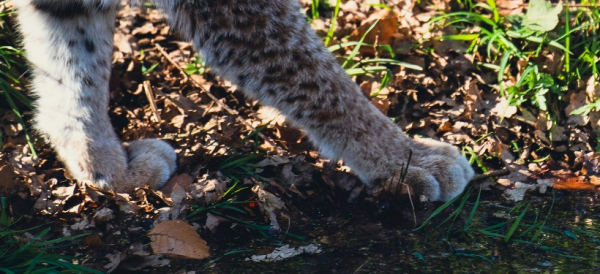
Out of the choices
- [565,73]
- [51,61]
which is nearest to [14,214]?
[51,61]

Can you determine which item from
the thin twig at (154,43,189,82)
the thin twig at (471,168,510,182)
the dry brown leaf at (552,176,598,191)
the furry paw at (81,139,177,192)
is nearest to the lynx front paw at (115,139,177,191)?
the furry paw at (81,139,177,192)

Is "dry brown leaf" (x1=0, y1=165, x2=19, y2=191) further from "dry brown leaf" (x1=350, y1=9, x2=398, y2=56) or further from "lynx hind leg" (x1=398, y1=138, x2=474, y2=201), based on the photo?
"dry brown leaf" (x1=350, y1=9, x2=398, y2=56)

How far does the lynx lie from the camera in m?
3.12

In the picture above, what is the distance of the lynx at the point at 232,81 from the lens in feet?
10.2

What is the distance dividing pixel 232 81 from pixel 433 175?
92 cm

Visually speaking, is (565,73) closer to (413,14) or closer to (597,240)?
(413,14)

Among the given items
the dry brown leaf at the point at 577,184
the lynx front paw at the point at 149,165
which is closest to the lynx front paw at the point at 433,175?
the dry brown leaf at the point at 577,184

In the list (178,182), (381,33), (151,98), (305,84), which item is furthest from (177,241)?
(381,33)

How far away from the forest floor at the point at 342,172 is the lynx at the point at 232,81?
0.40 feet

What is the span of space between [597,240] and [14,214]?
7.24 ft

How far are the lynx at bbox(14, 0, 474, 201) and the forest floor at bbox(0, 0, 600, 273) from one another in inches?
4.8

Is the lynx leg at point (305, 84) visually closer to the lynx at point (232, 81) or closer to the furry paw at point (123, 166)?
the lynx at point (232, 81)

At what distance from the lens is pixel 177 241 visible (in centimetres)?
286

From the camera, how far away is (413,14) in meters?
4.62
